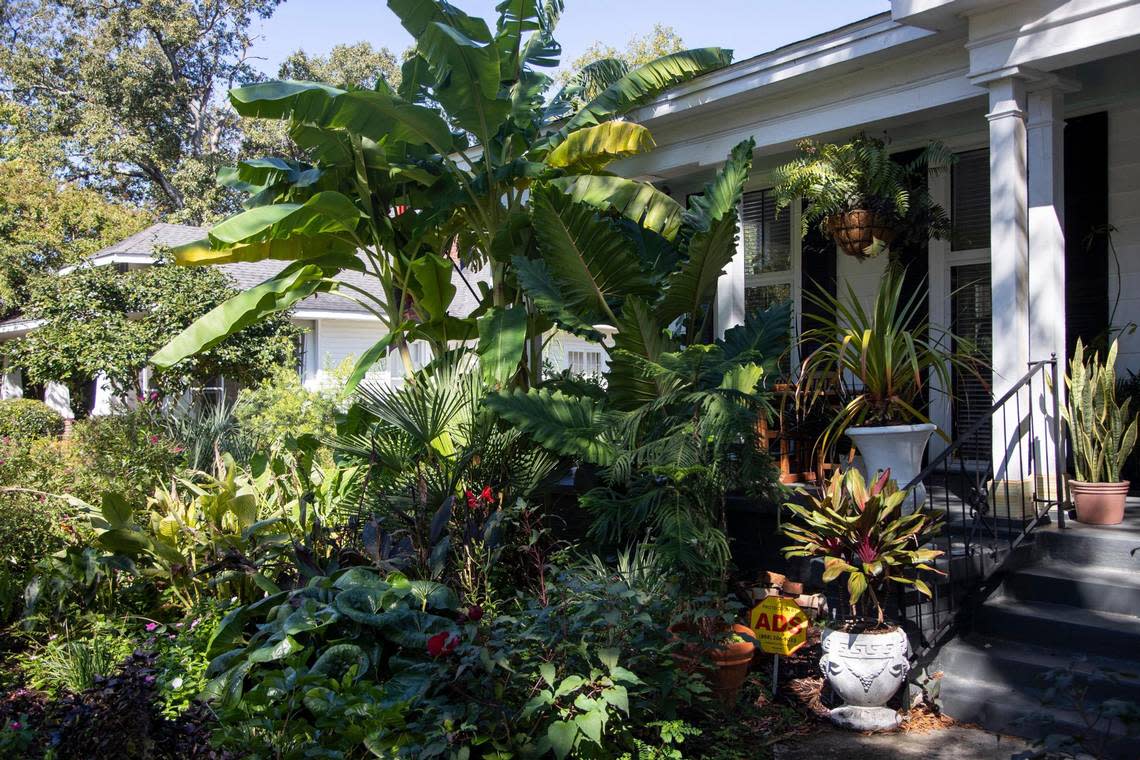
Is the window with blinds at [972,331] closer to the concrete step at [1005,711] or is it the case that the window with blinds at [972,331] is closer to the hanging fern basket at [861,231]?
the hanging fern basket at [861,231]

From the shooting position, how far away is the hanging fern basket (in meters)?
7.85

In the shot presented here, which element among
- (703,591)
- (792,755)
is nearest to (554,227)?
(703,591)

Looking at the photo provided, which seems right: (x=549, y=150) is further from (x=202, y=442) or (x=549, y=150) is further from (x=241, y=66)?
(x=241, y=66)

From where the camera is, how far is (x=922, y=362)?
651cm

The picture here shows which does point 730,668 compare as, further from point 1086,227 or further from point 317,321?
point 317,321

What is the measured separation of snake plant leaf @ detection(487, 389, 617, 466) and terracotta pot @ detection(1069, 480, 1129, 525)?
296 centimetres

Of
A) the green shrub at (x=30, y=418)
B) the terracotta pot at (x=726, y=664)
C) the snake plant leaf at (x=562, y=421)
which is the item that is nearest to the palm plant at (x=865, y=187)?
the snake plant leaf at (x=562, y=421)

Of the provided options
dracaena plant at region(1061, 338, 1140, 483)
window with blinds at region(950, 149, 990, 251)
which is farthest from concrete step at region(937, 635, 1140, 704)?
window with blinds at region(950, 149, 990, 251)

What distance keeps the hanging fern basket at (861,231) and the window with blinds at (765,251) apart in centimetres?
187

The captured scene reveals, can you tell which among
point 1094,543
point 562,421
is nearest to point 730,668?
point 562,421

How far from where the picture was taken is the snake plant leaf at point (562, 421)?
6.19 metres

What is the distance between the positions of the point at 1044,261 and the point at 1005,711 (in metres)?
3.21

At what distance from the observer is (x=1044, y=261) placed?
6.58 metres

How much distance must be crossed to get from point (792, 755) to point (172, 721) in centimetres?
282
